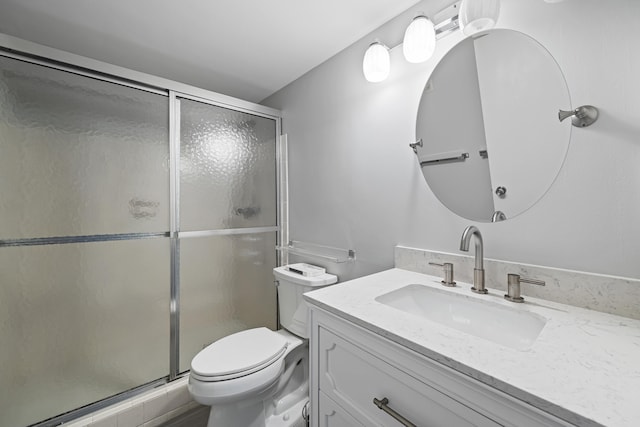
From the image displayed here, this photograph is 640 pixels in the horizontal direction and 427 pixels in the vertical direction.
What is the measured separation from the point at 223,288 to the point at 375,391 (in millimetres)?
1375

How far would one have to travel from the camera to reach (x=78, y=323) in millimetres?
1312

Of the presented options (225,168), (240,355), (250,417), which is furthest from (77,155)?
(250,417)

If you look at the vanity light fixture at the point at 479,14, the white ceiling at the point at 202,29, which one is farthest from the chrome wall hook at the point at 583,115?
the white ceiling at the point at 202,29

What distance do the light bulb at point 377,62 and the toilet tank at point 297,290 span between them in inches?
43.8

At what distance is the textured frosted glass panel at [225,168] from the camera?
164 centimetres

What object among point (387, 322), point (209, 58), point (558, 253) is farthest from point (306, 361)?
point (209, 58)

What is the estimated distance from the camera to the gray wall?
73 centimetres

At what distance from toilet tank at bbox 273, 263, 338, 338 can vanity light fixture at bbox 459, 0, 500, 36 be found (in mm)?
1300

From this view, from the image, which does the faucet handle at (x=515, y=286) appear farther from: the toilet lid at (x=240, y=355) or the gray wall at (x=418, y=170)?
the toilet lid at (x=240, y=355)

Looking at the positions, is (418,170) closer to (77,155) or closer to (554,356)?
(554,356)

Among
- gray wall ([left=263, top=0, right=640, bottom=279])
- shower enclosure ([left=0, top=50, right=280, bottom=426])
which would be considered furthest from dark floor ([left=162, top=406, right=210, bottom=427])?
gray wall ([left=263, top=0, right=640, bottom=279])

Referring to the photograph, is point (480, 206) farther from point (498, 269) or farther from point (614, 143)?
point (614, 143)

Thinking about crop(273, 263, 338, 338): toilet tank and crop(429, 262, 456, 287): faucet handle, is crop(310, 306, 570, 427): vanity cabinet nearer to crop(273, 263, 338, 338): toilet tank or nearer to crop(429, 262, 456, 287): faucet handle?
crop(429, 262, 456, 287): faucet handle

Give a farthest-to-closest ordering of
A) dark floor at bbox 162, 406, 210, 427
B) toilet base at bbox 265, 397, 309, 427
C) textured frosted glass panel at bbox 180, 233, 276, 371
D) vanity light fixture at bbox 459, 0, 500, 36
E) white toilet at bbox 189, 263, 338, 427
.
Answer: textured frosted glass panel at bbox 180, 233, 276, 371 < dark floor at bbox 162, 406, 210, 427 < toilet base at bbox 265, 397, 309, 427 < white toilet at bbox 189, 263, 338, 427 < vanity light fixture at bbox 459, 0, 500, 36
